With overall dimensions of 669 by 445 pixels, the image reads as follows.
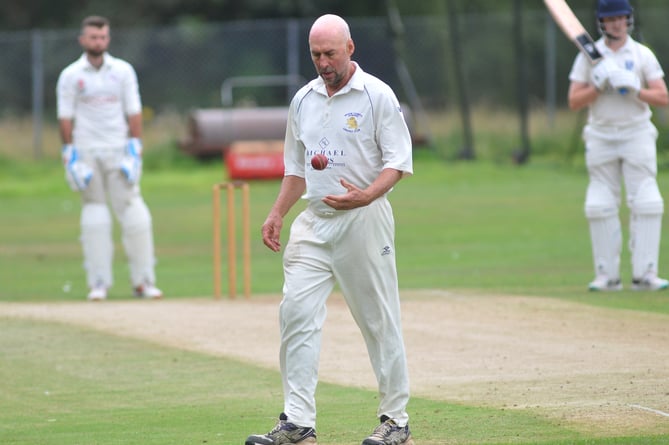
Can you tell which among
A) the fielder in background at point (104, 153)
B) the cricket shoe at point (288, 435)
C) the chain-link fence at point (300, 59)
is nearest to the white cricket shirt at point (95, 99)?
the fielder in background at point (104, 153)

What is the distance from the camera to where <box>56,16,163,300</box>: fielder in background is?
1202 cm

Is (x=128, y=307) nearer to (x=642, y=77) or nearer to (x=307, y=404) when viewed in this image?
(x=642, y=77)

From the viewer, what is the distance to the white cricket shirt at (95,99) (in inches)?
474

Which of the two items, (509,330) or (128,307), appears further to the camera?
(128,307)

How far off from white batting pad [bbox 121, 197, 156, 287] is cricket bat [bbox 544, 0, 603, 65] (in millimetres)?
3919

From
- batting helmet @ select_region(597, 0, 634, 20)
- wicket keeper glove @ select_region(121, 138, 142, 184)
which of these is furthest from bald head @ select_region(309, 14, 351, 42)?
wicket keeper glove @ select_region(121, 138, 142, 184)

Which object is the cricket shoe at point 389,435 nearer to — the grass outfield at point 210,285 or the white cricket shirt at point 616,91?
the grass outfield at point 210,285

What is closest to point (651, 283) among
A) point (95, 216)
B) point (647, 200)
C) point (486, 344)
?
point (647, 200)

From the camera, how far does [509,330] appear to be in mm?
9422

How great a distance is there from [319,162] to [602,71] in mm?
4987

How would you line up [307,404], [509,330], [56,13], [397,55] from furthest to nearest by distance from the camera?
[56,13] < [397,55] < [509,330] < [307,404]

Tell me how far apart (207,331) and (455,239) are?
649cm

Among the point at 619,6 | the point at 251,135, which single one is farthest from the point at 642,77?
the point at 251,135

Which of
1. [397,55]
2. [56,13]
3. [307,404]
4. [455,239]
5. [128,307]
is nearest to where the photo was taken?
[307,404]
